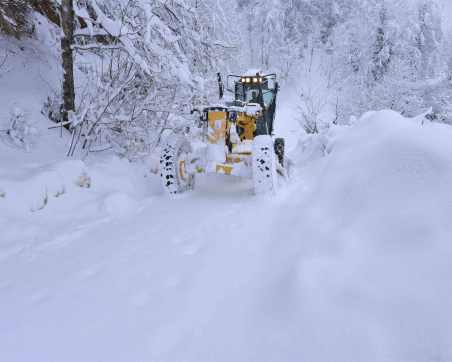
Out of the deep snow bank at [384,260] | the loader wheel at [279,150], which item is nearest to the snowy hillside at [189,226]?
the deep snow bank at [384,260]

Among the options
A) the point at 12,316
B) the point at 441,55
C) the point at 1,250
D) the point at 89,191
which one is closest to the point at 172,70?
the point at 89,191

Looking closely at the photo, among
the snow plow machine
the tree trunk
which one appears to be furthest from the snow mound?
the tree trunk

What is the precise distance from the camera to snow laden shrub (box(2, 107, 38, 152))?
4.49 meters

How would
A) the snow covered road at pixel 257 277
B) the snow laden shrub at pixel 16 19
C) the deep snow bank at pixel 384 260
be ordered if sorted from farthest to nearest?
the snow laden shrub at pixel 16 19 → the snow covered road at pixel 257 277 → the deep snow bank at pixel 384 260

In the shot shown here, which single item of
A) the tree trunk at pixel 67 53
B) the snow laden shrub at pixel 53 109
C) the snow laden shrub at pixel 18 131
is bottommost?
the snow laden shrub at pixel 18 131

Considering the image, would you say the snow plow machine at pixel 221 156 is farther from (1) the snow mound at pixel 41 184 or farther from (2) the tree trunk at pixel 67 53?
(2) the tree trunk at pixel 67 53

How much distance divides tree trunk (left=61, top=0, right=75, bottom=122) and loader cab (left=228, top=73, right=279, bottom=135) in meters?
2.79

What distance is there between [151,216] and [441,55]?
30.1 metres

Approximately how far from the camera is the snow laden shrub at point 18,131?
4488 millimetres

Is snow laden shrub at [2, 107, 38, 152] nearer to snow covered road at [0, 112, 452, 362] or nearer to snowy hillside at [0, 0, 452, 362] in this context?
snowy hillside at [0, 0, 452, 362]

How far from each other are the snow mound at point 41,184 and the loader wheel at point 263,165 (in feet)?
7.45

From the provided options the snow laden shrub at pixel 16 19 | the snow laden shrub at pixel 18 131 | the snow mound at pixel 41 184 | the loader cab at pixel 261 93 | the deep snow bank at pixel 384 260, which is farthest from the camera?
the loader cab at pixel 261 93

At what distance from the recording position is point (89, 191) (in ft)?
13.7

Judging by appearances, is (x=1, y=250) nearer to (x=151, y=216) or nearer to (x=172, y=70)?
(x=151, y=216)
